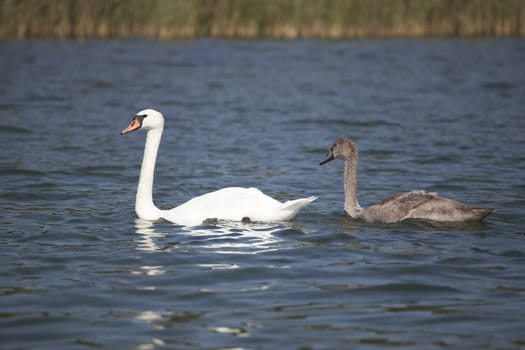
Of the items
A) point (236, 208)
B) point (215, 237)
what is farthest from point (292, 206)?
point (215, 237)

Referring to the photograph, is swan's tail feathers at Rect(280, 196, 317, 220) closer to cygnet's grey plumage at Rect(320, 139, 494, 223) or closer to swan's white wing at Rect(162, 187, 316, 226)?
swan's white wing at Rect(162, 187, 316, 226)

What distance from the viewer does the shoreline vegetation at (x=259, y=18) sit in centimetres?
2989

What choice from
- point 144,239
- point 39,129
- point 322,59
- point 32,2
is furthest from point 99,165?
point 32,2

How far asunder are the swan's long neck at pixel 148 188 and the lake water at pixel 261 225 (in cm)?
23

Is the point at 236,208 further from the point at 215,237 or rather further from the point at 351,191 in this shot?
the point at 351,191

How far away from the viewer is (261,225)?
8.35 m

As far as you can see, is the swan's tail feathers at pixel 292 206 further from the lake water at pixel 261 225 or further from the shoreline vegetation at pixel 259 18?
the shoreline vegetation at pixel 259 18

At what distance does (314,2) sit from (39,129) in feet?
54.4

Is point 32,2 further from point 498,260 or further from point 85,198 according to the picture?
point 498,260

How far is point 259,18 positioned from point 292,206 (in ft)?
76.3

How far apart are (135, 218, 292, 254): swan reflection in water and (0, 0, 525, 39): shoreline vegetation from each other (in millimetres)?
21899

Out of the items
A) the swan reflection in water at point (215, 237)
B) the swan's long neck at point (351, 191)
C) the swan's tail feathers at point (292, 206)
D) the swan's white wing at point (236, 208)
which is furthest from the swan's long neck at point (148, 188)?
the swan's long neck at point (351, 191)

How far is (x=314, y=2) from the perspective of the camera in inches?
1186

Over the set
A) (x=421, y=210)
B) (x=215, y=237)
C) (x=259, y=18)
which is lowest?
(x=215, y=237)
